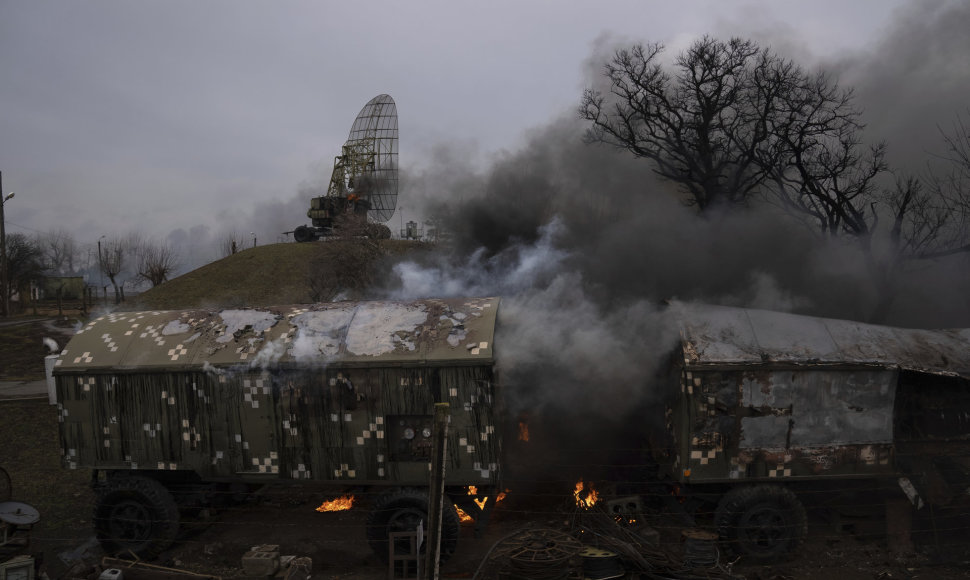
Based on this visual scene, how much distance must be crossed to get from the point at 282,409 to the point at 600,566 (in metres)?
4.83

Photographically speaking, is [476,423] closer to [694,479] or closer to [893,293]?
[694,479]

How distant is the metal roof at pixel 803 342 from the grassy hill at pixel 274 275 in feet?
49.3

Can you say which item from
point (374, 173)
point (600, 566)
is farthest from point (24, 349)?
point (600, 566)

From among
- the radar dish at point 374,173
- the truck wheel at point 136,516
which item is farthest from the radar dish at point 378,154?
the truck wheel at point 136,516

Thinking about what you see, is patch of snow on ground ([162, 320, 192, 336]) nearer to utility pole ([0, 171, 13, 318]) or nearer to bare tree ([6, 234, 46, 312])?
utility pole ([0, 171, 13, 318])

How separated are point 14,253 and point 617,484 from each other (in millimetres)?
51993

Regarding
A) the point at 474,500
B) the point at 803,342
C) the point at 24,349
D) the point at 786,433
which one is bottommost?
the point at 474,500

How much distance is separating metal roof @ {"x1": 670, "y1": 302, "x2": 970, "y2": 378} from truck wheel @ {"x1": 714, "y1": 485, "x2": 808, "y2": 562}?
184cm

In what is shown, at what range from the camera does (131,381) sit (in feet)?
27.1

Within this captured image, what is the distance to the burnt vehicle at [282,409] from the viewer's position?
302 inches

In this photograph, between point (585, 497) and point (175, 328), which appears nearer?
point (175, 328)

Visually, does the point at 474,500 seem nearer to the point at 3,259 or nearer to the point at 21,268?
the point at 3,259

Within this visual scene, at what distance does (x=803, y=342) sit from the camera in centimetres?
792

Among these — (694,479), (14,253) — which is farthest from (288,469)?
(14,253)
